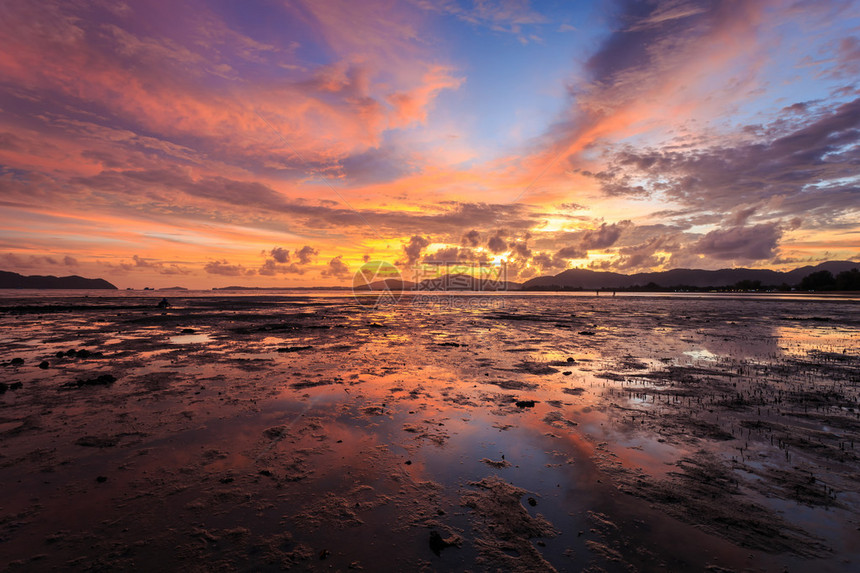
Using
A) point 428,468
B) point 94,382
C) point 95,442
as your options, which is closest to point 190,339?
point 94,382

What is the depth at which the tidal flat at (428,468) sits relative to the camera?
5227mm

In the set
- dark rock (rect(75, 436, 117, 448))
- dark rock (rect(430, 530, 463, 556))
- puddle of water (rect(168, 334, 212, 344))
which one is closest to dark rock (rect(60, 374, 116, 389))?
dark rock (rect(75, 436, 117, 448))

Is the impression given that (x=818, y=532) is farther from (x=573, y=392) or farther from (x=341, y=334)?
(x=341, y=334)

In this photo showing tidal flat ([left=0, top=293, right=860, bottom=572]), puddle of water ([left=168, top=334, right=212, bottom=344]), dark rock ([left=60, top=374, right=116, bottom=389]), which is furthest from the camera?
puddle of water ([left=168, top=334, right=212, bottom=344])

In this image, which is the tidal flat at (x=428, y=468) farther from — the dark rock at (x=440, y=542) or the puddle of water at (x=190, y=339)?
the puddle of water at (x=190, y=339)

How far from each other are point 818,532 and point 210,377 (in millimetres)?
18804

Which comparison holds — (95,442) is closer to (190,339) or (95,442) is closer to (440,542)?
(440,542)

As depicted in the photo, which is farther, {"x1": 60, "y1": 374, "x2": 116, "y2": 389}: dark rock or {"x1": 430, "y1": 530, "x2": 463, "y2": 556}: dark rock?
{"x1": 60, "y1": 374, "x2": 116, "y2": 389}: dark rock

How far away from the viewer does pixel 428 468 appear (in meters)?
7.77

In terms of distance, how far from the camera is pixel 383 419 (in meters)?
10.8

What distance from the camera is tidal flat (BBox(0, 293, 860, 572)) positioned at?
5.23 m

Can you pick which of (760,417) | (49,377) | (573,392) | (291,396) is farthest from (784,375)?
(49,377)

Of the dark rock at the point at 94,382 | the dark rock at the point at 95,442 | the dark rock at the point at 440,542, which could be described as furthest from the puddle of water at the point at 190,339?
the dark rock at the point at 440,542

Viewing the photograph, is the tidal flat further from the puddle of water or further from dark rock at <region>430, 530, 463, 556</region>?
the puddle of water
